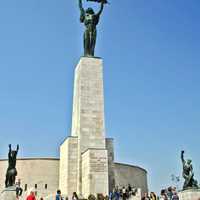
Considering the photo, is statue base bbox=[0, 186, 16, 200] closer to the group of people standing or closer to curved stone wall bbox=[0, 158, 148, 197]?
the group of people standing

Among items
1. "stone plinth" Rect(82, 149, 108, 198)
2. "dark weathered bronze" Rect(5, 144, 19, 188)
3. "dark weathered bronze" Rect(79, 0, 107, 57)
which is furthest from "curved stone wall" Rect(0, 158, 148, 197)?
"dark weathered bronze" Rect(79, 0, 107, 57)

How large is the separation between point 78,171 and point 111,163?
2335mm

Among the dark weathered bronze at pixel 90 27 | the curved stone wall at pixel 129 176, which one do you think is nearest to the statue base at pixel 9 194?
the dark weathered bronze at pixel 90 27

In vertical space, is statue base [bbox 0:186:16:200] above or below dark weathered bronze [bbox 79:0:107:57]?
below

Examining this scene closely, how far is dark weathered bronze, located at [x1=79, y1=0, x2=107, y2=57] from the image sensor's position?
925 inches

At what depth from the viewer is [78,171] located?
20.3 metres

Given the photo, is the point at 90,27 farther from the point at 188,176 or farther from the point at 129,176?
the point at 129,176

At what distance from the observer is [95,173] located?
18.8m

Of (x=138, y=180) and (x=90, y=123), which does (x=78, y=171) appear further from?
(x=138, y=180)

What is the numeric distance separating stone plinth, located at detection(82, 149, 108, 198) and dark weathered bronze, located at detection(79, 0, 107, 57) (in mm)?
7283

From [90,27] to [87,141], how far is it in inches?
309

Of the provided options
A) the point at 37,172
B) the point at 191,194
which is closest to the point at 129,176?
the point at 37,172

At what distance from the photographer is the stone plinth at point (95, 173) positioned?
1859 cm

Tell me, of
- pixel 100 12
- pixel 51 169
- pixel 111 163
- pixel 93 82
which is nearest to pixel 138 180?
pixel 51 169
